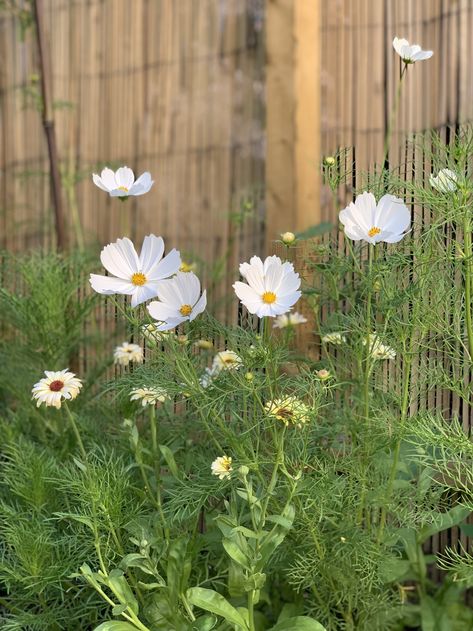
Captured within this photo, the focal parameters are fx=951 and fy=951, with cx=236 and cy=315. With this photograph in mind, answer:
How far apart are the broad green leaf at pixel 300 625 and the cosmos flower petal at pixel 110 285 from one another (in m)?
0.43

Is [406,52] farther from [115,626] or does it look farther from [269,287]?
[115,626]

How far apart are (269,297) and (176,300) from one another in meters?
0.11

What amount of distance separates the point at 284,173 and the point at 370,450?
1.01 metres

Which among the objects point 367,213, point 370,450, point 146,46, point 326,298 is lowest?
point 370,450

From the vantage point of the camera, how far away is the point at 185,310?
111 cm

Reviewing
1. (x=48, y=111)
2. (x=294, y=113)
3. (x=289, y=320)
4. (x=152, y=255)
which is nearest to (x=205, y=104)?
(x=294, y=113)

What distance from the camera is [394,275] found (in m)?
1.22

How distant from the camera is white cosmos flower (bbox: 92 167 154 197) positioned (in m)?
1.16

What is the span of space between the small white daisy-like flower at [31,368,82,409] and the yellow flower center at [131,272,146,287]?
0.54ft

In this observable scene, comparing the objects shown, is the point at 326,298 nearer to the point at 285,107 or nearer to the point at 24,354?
the point at 24,354

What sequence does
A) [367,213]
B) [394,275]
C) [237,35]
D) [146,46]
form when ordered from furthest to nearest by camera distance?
[146,46] < [237,35] < [394,275] < [367,213]

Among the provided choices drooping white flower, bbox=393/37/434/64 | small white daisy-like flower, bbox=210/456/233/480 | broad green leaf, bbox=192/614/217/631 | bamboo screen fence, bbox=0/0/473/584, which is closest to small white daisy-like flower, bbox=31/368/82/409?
small white daisy-like flower, bbox=210/456/233/480

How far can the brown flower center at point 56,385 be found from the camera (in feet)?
3.97

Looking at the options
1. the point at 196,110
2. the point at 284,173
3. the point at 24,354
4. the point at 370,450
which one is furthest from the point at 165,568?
the point at 196,110
